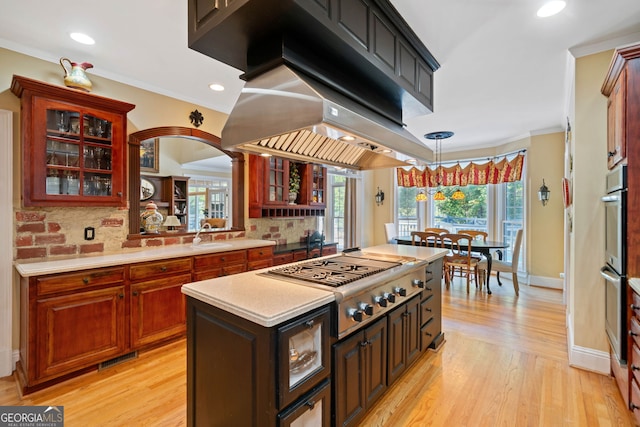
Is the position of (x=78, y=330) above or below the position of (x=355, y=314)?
below

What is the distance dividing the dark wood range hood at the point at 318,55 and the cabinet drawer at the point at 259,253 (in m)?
1.70

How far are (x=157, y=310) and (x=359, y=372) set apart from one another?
1.99 m

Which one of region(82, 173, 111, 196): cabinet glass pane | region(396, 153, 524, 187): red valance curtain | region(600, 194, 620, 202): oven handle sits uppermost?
region(396, 153, 524, 187): red valance curtain

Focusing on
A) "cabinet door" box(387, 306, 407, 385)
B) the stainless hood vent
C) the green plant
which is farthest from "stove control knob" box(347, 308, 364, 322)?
the green plant

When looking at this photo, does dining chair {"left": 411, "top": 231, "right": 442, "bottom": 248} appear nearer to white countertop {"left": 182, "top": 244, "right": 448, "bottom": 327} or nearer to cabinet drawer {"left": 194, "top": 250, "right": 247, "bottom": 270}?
cabinet drawer {"left": 194, "top": 250, "right": 247, "bottom": 270}

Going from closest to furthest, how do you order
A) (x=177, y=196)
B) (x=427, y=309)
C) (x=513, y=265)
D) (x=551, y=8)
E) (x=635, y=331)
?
(x=635, y=331), (x=551, y=8), (x=427, y=309), (x=513, y=265), (x=177, y=196)

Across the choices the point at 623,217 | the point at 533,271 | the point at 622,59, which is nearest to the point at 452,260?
the point at 533,271

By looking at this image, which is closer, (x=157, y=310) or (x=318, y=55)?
(x=318, y=55)

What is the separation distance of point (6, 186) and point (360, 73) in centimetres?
288

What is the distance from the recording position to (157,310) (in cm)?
265

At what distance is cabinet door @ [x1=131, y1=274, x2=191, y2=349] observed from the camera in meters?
2.51

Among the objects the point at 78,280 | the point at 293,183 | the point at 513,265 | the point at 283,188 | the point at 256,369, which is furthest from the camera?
the point at 293,183

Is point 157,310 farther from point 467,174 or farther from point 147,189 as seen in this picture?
point 467,174

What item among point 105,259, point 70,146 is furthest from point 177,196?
point 105,259
